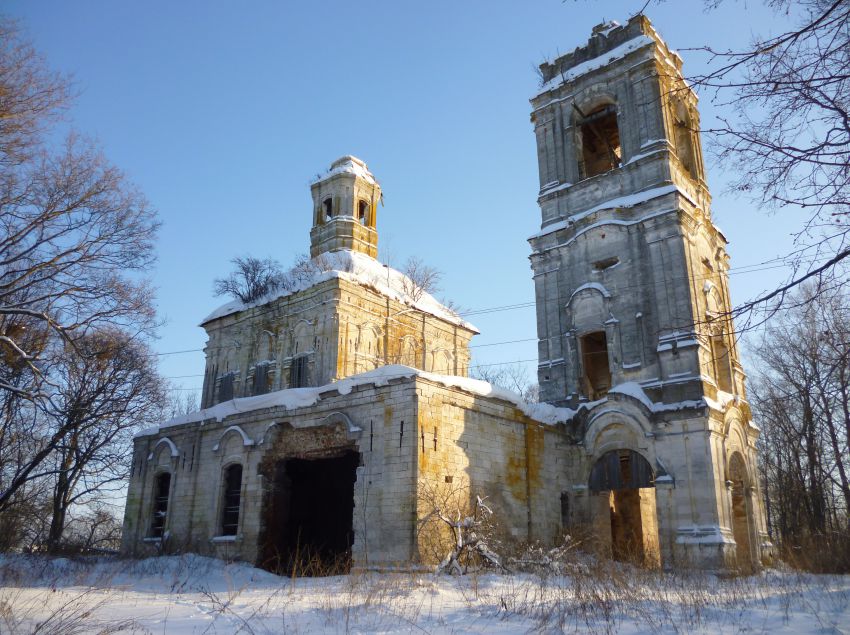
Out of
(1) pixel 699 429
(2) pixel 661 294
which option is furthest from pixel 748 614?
(2) pixel 661 294

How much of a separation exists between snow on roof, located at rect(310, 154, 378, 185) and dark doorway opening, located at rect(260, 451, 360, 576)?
14.7m

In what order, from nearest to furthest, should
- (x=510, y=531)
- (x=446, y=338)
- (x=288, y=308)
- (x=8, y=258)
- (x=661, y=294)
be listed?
1. (x=8, y=258)
2. (x=510, y=531)
3. (x=661, y=294)
4. (x=288, y=308)
5. (x=446, y=338)

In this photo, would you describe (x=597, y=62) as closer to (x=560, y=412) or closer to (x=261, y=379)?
(x=560, y=412)

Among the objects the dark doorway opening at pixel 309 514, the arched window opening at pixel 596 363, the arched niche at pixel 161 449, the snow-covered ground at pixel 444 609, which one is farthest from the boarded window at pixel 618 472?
the arched niche at pixel 161 449

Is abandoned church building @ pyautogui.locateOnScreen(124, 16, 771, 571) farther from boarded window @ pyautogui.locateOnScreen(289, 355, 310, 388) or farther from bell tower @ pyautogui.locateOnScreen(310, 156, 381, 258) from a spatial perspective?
bell tower @ pyautogui.locateOnScreen(310, 156, 381, 258)

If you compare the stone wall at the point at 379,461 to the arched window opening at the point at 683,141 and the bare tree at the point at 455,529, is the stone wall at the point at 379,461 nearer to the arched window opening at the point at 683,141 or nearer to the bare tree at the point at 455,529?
the bare tree at the point at 455,529

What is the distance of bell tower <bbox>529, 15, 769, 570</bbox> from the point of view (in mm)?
16406

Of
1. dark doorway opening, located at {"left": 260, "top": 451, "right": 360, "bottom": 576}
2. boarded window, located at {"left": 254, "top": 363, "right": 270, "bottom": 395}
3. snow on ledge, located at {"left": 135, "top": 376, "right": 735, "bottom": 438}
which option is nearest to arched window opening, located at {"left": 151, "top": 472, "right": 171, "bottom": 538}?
snow on ledge, located at {"left": 135, "top": 376, "right": 735, "bottom": 438}

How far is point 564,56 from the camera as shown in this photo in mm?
23125

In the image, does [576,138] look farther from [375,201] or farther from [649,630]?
[649,630]

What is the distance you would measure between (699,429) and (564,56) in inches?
550

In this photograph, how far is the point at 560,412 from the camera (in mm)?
18906

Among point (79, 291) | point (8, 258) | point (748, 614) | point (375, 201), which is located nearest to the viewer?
point (748, 614)

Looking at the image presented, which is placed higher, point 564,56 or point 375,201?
point 564,56
